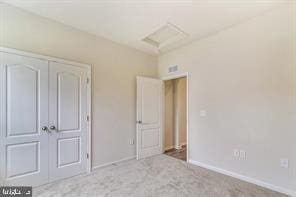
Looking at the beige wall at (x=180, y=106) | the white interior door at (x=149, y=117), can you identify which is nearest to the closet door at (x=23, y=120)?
the white interior door at (x=149, y=117)

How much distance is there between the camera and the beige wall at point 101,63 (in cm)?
250

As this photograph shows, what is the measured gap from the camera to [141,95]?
3969mm

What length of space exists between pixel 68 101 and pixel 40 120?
0.51m

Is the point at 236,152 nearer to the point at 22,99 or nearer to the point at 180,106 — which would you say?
the point at 180,106

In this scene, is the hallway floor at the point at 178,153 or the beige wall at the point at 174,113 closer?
the hallway floor at the point at 178,153

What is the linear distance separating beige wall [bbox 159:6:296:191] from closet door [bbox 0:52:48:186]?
2849 millimetres

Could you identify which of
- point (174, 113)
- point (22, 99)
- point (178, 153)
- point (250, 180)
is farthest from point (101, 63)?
point (250, 180)

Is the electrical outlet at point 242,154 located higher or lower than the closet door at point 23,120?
lower

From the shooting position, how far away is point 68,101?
289 cm

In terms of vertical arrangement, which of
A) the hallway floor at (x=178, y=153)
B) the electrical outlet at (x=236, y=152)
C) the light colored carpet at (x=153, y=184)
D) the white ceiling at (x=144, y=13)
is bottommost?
the hallway floor at (x=178, y=153)

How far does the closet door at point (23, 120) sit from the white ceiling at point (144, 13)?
0.84 meters

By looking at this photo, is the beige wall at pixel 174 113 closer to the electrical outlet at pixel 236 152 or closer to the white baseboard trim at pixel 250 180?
the white baseboard trim at pixel 250 180

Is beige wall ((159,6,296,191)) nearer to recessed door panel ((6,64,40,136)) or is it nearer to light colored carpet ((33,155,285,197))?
light colored carpet ((33,155,285,197))

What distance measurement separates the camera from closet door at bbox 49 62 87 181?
2.73m
